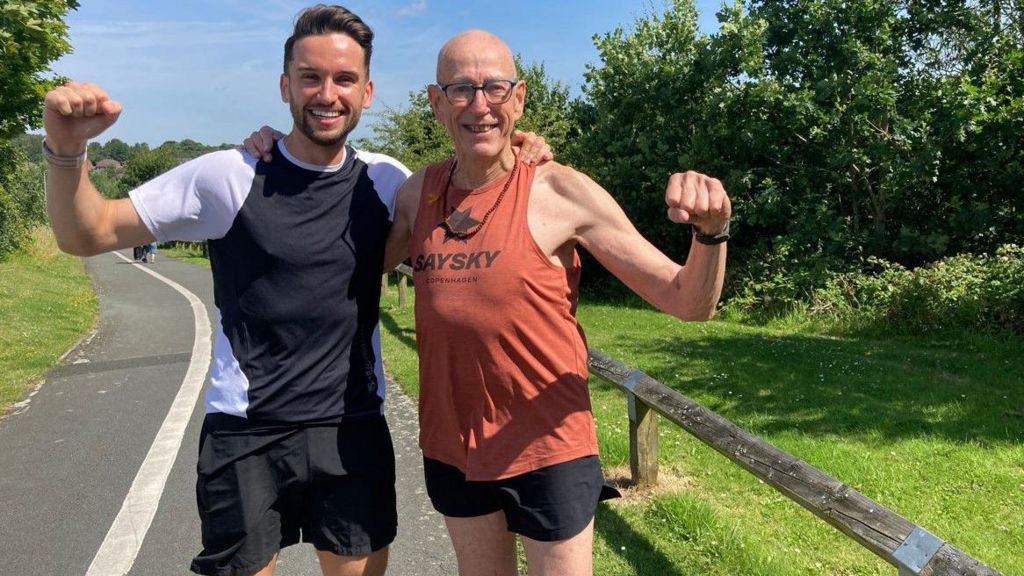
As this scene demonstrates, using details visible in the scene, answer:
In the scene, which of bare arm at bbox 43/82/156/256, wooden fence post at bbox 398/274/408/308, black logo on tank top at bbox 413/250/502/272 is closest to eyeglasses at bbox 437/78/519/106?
black logo on tank top at bbox 413/250/502/272

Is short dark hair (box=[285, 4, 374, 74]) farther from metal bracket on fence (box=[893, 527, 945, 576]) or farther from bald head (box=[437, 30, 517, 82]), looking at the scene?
metal bracket on fence (box=[893, 527, 945, 576])

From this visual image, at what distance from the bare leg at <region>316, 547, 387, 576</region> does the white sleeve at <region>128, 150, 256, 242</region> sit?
1.09 m

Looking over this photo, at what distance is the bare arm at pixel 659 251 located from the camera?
1.86 m

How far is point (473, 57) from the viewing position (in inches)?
86.8

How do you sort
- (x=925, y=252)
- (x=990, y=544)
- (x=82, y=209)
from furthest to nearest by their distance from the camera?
(x=925, y=252), (x=990, y=544), (x=82, y=209)

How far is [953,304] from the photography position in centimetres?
1118

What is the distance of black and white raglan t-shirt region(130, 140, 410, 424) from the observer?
7.63 ft

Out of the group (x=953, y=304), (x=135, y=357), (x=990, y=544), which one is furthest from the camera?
(x=953, y=304)

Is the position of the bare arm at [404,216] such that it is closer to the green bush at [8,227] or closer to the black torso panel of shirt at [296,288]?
the black torso panel of shirt at [296,288]

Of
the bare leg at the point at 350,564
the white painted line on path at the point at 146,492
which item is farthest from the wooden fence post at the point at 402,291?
the bare leg at the point at 350,564

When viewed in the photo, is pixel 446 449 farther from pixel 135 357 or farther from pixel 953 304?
pixel 953 304

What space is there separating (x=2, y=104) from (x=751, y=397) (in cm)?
1027


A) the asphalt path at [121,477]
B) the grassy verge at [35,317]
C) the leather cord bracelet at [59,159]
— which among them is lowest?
the grassy verge at [35,317]

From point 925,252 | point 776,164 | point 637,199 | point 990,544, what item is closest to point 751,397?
point 990,544
